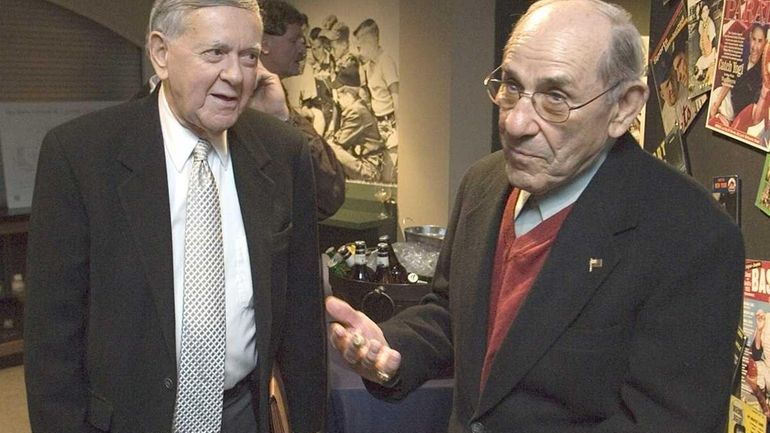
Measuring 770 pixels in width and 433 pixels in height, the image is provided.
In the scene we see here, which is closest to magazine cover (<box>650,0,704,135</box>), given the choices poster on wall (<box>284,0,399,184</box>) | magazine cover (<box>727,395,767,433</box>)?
magazine cover (<box>727,395,767,433</box>)

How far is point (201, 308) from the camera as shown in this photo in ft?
5.12

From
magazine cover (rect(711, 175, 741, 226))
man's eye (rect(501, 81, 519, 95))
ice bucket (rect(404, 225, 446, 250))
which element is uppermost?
man's eye (rect(501, 81, 519, 95))

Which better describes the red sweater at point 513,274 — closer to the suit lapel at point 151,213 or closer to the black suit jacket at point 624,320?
the black suit jacket at point 624,320

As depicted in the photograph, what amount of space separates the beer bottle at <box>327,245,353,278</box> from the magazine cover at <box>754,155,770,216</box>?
138 centimetres

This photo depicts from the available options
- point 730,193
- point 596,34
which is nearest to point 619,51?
point 596,34

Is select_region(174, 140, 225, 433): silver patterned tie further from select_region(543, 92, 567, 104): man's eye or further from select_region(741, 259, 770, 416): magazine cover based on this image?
select_region(741, 259, 770, 416): magazine cover

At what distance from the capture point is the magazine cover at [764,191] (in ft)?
5.38

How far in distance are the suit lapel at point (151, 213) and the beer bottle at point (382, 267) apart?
3.98 ft

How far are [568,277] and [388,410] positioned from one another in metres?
1.06

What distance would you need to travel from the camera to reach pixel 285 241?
171cm

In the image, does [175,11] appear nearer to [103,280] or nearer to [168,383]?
[103,280]

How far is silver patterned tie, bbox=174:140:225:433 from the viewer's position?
1.56m

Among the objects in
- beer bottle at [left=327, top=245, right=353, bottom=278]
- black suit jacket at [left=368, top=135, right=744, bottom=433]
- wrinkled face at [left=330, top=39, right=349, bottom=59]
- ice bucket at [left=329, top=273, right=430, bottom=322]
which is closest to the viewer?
black suit jacket at [left=368, top=135, right=744, bottom=433]

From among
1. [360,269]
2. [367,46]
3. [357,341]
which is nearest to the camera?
[357,341]
